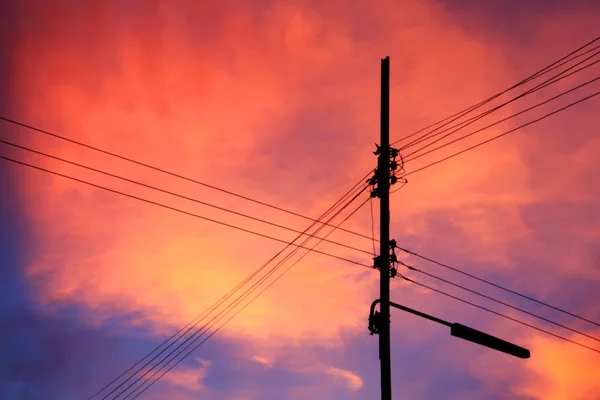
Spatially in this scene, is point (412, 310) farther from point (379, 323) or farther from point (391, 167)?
point (391, 167)

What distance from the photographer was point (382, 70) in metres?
17.2

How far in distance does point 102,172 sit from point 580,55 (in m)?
14.7

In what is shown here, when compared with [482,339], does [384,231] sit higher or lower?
higher

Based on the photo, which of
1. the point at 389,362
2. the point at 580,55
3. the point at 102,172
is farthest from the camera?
the point at 102,172

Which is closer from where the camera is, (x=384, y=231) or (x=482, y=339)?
(x=482, y=339)

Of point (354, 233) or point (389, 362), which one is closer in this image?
point (389, 362)

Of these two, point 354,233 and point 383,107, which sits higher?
point 383,107

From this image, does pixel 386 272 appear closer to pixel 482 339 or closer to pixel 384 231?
pixel 384 231

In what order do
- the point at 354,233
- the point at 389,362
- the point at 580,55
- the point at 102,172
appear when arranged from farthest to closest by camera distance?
the point at 354,233 → the point at 102,172 → the point at 580,55 → the point at 389,362

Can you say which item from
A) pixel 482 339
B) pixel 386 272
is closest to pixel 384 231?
pixel 386 272

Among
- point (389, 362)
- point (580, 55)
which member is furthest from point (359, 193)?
point (580, 55)

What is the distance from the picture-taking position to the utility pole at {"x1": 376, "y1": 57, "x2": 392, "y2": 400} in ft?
46.0

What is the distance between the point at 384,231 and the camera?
15508mm

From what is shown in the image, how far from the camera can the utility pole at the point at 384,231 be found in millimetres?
14032
